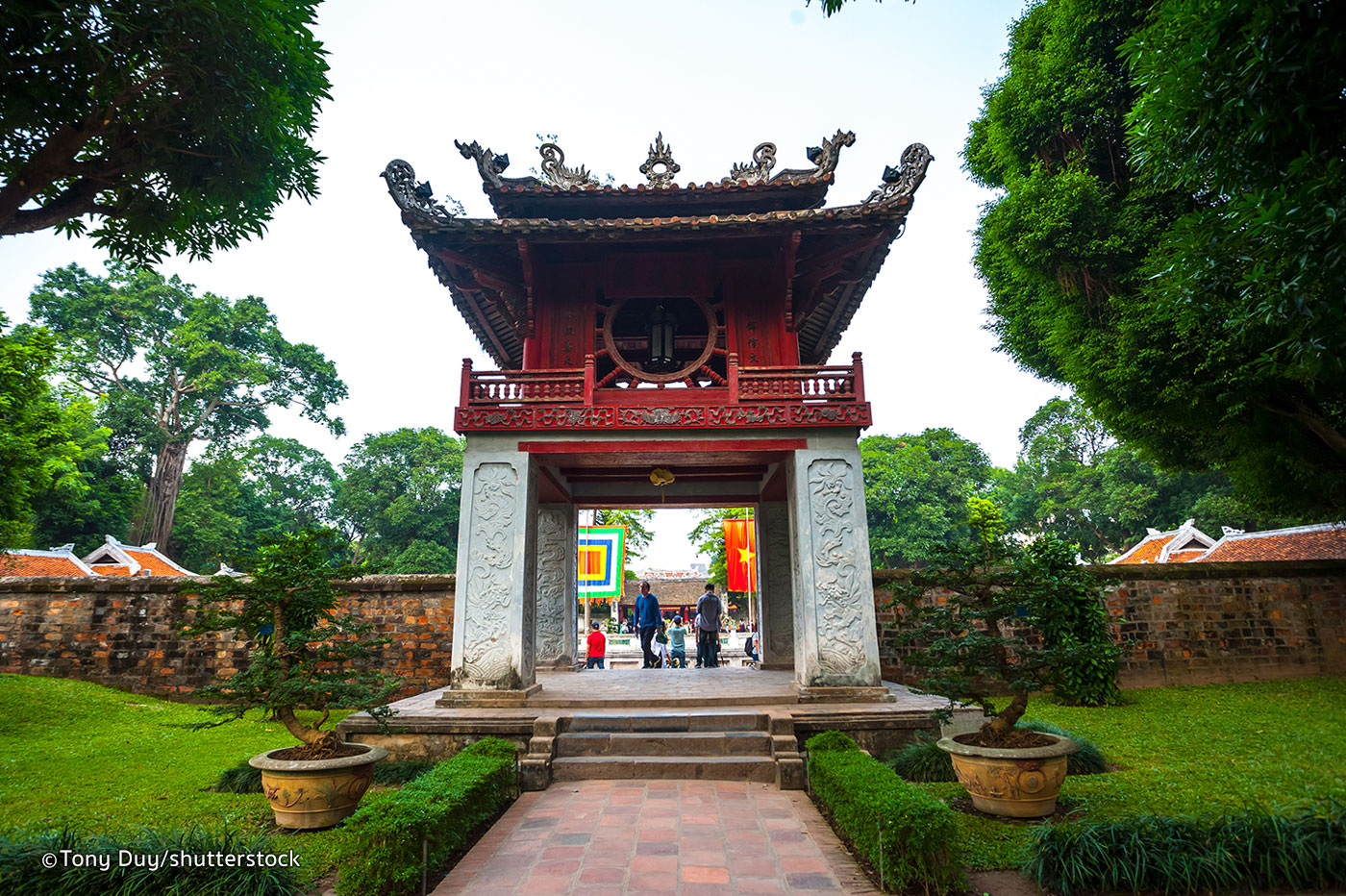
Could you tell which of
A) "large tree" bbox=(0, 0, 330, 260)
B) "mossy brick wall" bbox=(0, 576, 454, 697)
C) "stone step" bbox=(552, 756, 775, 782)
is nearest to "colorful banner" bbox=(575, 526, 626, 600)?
"mossy brick wall" bbox=(0, 576, 454, 697)

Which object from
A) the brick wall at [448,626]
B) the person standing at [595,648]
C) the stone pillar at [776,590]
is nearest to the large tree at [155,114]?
the brick wall at [448,626]

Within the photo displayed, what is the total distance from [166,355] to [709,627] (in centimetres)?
2437

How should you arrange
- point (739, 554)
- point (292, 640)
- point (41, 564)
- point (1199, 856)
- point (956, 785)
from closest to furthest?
point (1199, 856) → point (292, 640) → point (956, 785) → point (41, 564) → point (739, 554)

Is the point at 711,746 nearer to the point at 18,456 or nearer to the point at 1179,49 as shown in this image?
the point at 1179,49

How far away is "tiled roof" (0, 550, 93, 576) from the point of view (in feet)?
47.3

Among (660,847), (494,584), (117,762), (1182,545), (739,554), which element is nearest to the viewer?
(660,847)

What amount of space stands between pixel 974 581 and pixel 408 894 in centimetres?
454

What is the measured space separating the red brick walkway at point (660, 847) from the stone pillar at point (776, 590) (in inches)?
180

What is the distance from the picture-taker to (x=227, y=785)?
574 cm

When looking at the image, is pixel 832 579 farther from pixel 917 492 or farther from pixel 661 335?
pixel 917 492

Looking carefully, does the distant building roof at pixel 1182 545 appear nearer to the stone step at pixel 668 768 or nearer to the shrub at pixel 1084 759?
the shrub at pixel 1084 759

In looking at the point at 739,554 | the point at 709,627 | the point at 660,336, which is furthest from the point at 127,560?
the point at 660,336

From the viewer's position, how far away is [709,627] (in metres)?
11.5

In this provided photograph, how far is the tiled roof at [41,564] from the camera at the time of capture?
14.4 meters
